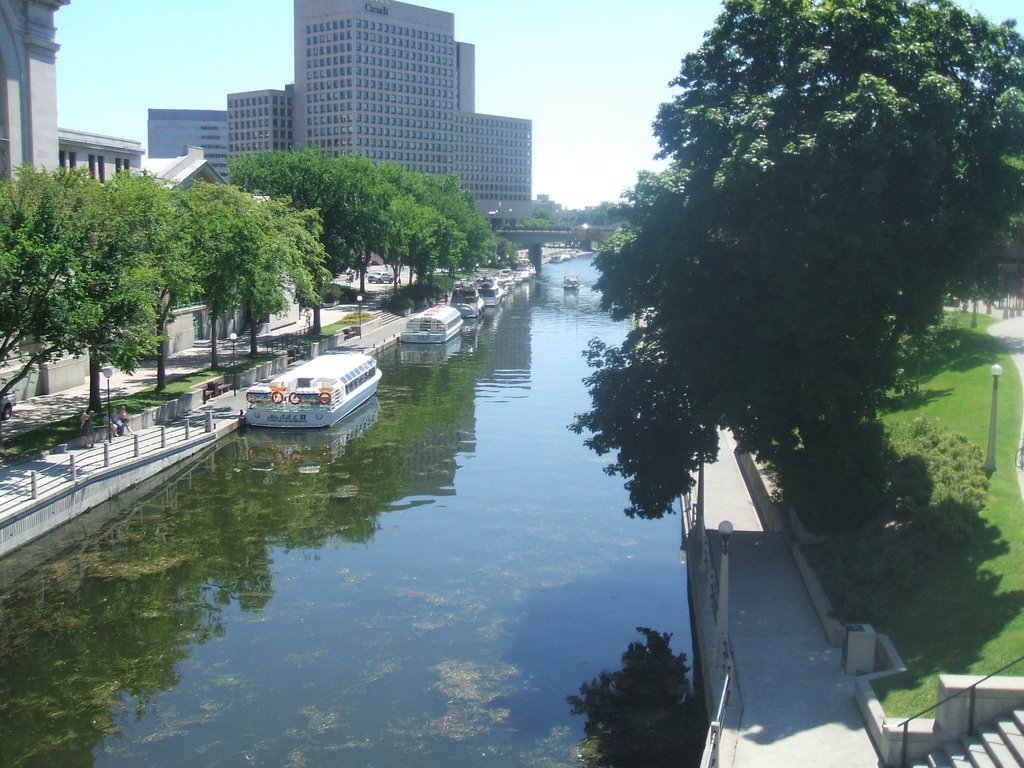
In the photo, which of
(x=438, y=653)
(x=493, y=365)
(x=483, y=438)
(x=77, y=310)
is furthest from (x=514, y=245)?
(x=438, y=653)

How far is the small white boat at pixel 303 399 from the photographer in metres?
44.5

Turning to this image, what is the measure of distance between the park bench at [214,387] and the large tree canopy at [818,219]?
27370mm

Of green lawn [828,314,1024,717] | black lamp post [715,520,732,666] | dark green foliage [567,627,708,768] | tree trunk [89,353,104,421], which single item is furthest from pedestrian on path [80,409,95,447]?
green lawn [828,314,1024,717]

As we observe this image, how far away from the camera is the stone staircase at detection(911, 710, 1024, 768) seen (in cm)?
1357

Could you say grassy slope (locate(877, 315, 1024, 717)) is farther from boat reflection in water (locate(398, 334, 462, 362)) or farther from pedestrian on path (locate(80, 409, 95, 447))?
boat reflection in water (locate(398, 334, 462, 362))

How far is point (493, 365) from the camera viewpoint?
66000 mm

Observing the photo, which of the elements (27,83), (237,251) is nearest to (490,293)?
(237,251)

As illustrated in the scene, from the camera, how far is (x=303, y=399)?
44938 millimetres

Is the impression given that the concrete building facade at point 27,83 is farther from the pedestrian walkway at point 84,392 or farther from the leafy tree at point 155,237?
the pedestrian walkway at point 84,392

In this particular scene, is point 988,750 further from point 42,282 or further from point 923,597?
point 42,282

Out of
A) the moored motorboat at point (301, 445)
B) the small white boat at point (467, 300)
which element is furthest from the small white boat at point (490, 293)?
the moored motorboat at point (301, 445)

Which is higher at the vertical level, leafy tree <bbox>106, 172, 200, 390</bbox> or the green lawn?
leafy tree <bbox>106, 172, 200, 390</bbox>

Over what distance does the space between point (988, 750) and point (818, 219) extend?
10092 mm

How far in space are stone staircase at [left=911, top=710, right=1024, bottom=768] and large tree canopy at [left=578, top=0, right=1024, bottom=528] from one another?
27.5 ft
